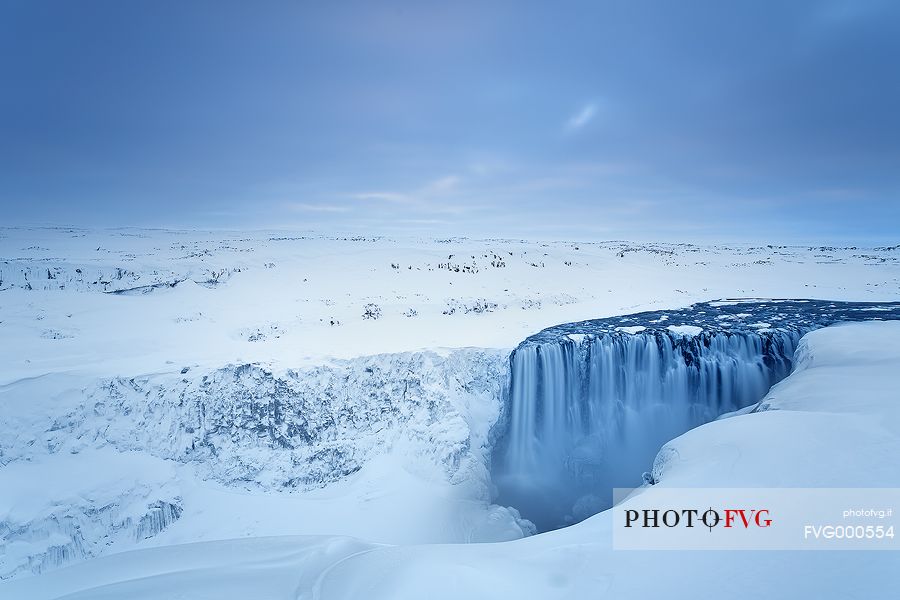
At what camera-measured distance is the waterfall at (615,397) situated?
1301 cm

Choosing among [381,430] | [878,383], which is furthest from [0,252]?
[878,383]

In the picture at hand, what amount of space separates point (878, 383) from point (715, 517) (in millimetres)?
6083

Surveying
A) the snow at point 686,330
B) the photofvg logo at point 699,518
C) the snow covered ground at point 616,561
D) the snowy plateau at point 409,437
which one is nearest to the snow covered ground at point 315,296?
the snowy plateau at point 409,437

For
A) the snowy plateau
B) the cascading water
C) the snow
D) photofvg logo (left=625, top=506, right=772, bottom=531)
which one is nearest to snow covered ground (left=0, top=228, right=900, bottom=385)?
the snowy plateau

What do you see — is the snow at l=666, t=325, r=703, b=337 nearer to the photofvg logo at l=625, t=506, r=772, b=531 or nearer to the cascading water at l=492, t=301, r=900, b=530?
the cascading water at l=492, t=301, r=900, b=530

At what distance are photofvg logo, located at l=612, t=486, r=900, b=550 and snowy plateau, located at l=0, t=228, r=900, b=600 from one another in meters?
0.19

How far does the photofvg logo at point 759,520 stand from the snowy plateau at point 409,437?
0.61 ft

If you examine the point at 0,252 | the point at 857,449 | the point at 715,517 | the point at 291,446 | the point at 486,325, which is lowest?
the point at 291,446

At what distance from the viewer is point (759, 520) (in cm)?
455

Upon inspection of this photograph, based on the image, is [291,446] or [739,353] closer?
[291,446]

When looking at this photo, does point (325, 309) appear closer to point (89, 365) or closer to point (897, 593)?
point (89, 365)

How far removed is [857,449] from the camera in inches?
220

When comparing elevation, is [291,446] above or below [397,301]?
below

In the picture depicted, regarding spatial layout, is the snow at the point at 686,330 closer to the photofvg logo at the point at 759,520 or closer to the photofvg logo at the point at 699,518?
the photofvg logo at the point at 759,520
